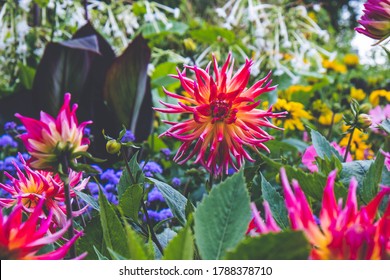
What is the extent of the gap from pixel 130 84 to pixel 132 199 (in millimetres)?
1234

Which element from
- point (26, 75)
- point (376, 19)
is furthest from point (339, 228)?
point (26, 75)

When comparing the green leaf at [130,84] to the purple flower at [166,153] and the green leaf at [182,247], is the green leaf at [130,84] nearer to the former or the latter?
the purple flower at [166,153]

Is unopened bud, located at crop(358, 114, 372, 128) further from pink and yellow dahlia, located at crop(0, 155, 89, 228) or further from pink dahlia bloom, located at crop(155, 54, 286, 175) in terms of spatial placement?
pink and yellow dahlia, located at crop(0, 155, 89, 228)

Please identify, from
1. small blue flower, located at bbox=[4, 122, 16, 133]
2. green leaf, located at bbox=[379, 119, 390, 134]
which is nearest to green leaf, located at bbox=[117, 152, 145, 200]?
green leaf, located at bbox=[379, 119, 390, 134]

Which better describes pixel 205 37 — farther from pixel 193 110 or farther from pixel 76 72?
pixel 193 110

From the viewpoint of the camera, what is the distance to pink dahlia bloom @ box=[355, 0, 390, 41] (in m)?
→ 0.65

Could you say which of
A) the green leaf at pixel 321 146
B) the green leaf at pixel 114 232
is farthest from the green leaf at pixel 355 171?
the green leaf at pixel 114 232

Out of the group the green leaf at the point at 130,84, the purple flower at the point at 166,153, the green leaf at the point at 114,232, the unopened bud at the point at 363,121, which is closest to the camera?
the green leaf at the point at 114,232

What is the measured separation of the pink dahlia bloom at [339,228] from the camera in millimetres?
338

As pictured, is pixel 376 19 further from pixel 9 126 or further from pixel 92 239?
pixel 9 126

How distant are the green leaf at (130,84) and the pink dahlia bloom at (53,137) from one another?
4.16 feet

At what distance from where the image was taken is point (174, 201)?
0.56 m
